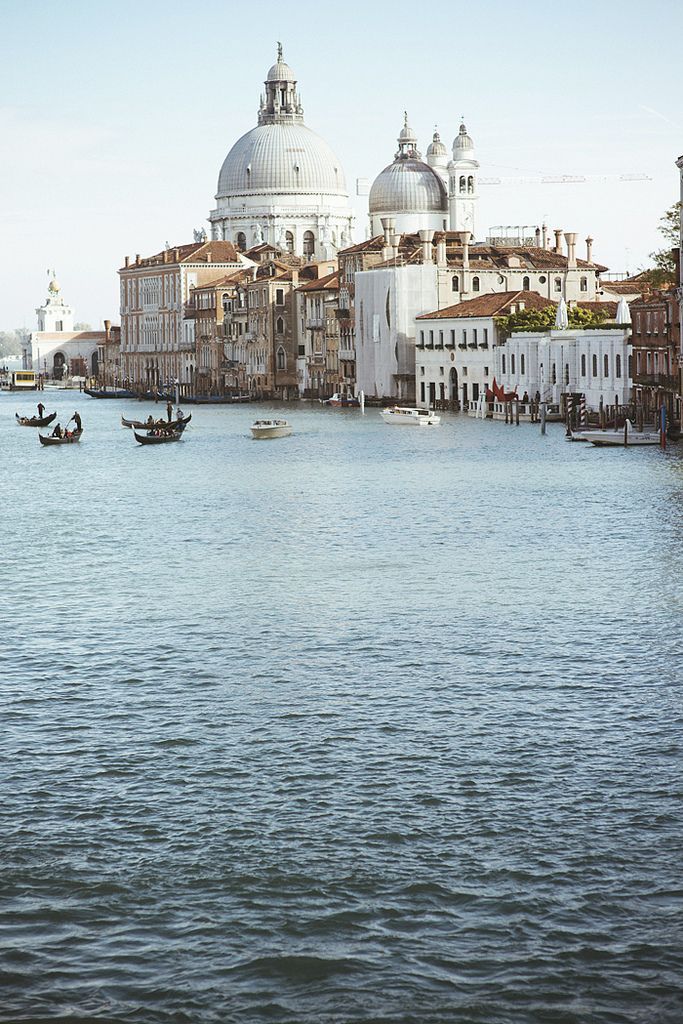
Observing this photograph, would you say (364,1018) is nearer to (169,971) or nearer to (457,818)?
(169,971)

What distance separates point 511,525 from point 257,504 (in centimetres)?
678

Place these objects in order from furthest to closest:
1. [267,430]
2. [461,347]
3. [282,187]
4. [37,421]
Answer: [282,187] → [461,347] → [37,421] → [267,430]

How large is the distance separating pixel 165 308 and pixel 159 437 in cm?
7505

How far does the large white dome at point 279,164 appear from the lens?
132 meters

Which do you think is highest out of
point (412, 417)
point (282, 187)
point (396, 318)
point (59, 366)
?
point (282, 187)

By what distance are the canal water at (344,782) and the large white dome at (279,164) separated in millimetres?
108923

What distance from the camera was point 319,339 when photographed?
334ft

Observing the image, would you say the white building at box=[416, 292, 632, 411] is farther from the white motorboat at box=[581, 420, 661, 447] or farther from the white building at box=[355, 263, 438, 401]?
the white motorboat at box=[581, 420, 661, 447]

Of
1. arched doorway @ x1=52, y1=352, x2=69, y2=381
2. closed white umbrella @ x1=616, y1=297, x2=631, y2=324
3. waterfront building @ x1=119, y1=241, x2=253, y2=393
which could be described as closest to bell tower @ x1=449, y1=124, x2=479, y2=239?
waterfront building @ x1=119, y1=241, x2=253, y2=393

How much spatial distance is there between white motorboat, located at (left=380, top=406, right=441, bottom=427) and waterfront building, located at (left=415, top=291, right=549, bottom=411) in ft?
30.5

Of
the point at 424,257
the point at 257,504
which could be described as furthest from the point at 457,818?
the point at 424,257

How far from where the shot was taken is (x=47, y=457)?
51.8m

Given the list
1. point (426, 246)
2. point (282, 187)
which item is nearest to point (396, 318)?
point (426, 246)

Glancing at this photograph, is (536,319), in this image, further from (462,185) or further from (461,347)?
(462,185)
